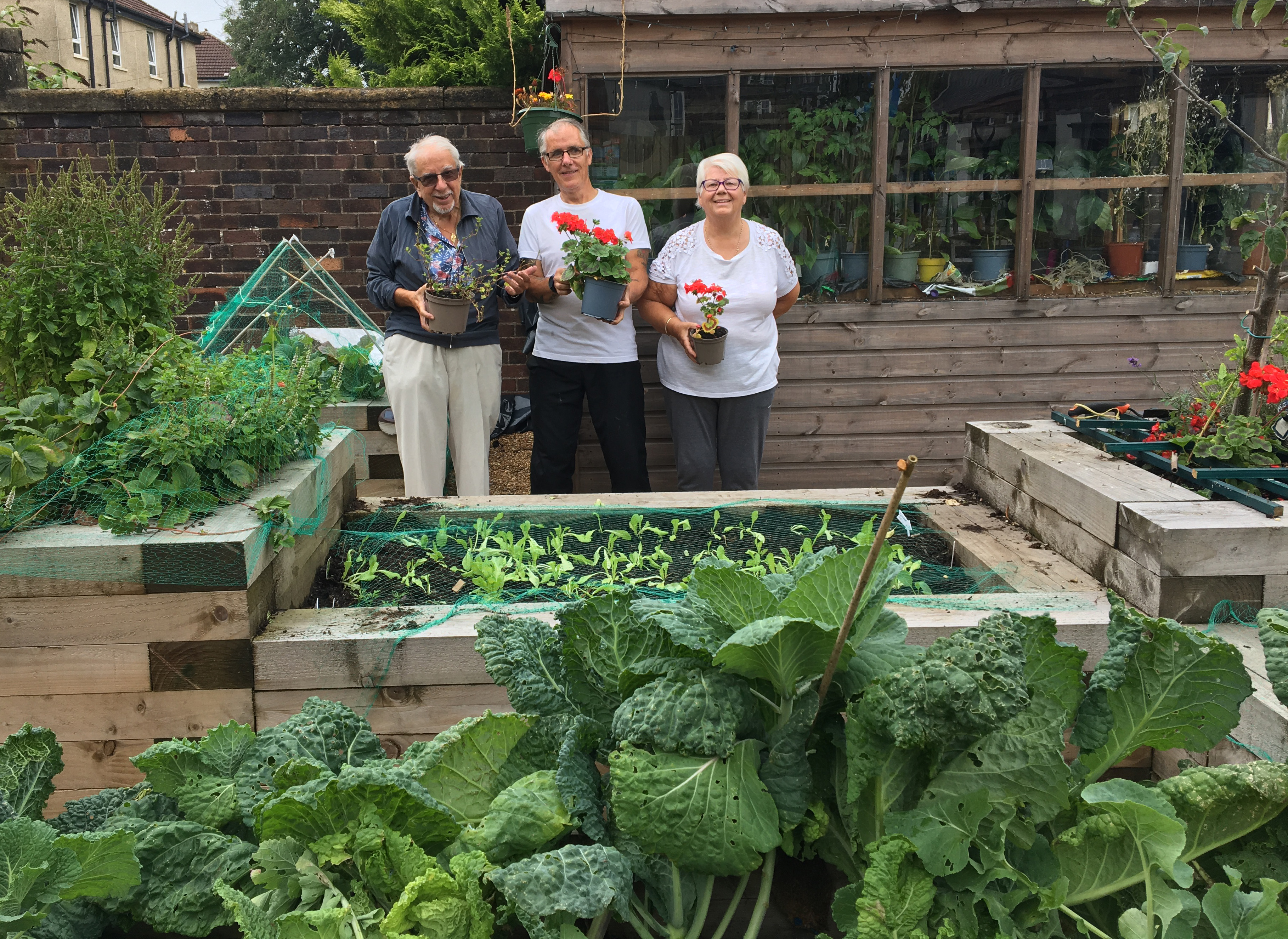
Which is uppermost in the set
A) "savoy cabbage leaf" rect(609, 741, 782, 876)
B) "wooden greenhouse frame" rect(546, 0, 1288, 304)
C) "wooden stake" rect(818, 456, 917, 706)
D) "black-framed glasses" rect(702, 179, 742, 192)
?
"wooden greenhouse frame" rect(546, 0, 1288, 304)

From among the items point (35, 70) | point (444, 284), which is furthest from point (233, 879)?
point (35, 70)

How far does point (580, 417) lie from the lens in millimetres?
4609

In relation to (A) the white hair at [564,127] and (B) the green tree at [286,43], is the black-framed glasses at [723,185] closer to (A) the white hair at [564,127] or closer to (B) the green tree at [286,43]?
(A) the white hair at [564,127]

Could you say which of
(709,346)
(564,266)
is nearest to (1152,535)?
(709,346)

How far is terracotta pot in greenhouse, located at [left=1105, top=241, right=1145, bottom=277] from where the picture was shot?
207 inches

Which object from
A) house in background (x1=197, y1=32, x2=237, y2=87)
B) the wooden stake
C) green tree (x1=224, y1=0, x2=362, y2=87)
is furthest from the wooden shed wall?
house in background (x1=197, y1=32, x2=237, y2=87)

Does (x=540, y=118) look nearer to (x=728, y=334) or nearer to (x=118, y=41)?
(x=728, y=334)

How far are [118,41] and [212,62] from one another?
41.7 feet

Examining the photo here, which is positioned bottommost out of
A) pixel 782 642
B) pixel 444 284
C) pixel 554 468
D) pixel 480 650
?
pixel 554 468

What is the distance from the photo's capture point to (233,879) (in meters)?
1.21

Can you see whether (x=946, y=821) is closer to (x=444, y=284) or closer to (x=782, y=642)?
(x=782, y=642)

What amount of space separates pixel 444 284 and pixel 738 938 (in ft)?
10.2

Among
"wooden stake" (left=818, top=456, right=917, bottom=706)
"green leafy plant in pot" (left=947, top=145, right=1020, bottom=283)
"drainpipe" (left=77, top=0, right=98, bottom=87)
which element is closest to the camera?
"wooden stake" (left=818, top=456, right=917, bottom=706)

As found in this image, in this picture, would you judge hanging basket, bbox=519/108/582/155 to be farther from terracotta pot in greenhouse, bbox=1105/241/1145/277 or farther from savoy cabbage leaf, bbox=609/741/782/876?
savoy cabbage leaf, bbox=609/741/782/876
